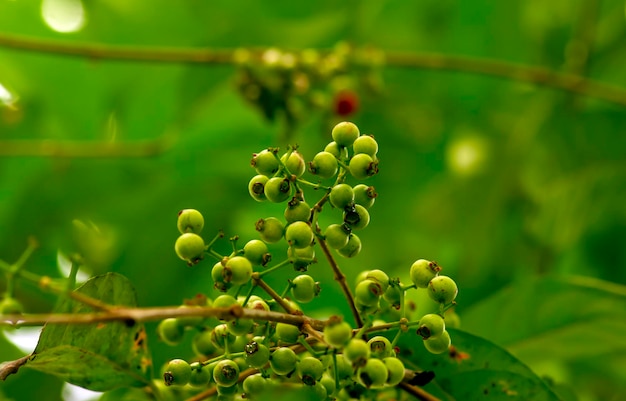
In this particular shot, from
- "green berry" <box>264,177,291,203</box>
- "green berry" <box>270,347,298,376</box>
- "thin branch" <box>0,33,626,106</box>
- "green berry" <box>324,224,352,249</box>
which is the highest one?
"thin branch" <box>0,33,626,106</box>

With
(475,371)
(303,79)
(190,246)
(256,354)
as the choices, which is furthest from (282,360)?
(303,79)

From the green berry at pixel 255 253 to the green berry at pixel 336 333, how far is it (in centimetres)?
27

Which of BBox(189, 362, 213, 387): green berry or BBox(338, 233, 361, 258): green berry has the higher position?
BBox(338, 233, 361, 258): green berry

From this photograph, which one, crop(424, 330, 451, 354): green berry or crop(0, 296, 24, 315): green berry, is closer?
crop(424, 330, 451, 354): green berry

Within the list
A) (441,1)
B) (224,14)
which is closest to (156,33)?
(224,14)

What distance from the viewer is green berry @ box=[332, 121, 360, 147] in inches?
64.2

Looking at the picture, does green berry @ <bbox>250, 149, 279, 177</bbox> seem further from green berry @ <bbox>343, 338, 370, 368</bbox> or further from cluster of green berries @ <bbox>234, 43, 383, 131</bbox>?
cluster of green berries @ <bbox>234, 43, 383, 131</bbox>

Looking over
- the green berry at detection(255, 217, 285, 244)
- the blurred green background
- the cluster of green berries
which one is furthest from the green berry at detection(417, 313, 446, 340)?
the cluster of green berries

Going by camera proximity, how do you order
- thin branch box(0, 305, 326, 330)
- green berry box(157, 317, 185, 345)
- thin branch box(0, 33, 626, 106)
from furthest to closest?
thin branch box(0, 33, 626, 106) → green berry box(157, 317, 185, 345) → thin branch box(0, 305, 326, 330)

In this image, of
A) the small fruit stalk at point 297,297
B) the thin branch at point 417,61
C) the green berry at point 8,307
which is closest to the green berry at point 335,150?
the small fruit stalk at point 297,297

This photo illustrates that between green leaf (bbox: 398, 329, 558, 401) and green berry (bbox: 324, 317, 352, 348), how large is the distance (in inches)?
18.6

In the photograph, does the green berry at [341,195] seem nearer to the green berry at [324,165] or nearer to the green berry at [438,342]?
the green berry at [324,165]

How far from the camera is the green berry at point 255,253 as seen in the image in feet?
5.12

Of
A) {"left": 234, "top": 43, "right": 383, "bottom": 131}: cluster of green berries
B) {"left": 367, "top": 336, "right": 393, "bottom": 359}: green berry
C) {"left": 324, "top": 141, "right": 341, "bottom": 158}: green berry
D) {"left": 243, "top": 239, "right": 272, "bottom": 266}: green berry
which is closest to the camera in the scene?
{"left": 367, "top": 336, "right": 393, "bottom": 359}: green berry
